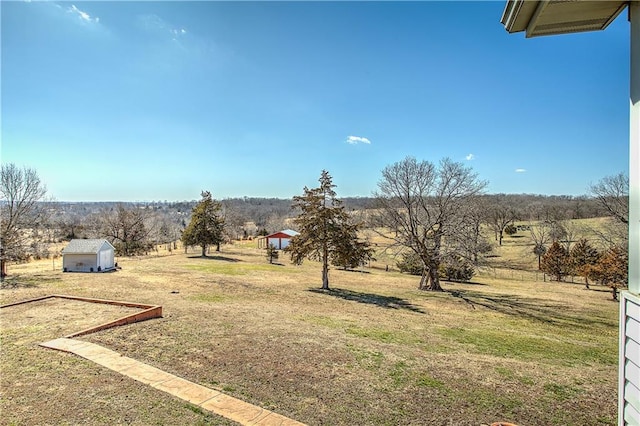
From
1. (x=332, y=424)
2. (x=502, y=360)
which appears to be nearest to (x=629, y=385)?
(x=332, y=424)

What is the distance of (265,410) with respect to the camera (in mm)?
5500

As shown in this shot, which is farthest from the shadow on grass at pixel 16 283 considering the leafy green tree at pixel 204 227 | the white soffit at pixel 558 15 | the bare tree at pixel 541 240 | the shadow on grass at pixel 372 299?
the bare tree at pixel 541 240

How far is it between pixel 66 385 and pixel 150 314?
16.5ft

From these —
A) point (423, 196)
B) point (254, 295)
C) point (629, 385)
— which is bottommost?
point (254, 295)

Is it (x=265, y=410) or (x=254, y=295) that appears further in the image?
(x=254, y=295)

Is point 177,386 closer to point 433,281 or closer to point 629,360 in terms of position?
point 629,360

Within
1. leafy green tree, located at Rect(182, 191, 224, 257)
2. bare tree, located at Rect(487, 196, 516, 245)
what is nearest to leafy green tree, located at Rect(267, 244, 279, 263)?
leafy green tree, located at Rect(182, 191, 224, 257)

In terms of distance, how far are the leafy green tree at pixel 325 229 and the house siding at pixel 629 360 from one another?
699 inches

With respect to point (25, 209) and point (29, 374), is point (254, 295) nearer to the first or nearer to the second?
point (29, 374)

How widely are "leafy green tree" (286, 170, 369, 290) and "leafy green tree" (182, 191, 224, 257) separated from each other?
19024mm

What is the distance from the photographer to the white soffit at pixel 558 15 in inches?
83.9

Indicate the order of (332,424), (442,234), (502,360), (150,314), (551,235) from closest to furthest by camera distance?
(332,424) < (502,360) < (150,314) < (442,234) < (551,235)

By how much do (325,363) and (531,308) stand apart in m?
14.7

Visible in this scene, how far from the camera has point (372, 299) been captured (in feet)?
60.4
